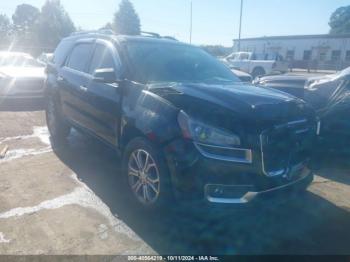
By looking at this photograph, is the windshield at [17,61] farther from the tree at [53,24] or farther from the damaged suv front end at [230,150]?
the tree at [53,24]

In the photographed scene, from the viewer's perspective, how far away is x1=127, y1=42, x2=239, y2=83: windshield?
13.1 feet

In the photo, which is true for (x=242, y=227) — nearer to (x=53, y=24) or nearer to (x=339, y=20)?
(x=53, y=24)

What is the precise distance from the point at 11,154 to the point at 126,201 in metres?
2.63

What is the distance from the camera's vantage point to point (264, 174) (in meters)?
2.94

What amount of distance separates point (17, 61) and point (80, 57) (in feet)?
21.1

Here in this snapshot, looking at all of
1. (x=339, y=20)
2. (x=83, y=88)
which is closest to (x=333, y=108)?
(x=83, y=88)

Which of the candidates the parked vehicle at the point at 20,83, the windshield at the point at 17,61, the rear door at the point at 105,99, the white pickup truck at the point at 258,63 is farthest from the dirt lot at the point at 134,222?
the white pickup truck at the point at 258,63

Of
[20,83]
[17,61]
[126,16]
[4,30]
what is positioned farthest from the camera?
[126,16]

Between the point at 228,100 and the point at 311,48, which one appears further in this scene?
the point at 311,48

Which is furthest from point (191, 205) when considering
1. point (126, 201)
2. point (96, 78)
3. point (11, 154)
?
point (11, 154)

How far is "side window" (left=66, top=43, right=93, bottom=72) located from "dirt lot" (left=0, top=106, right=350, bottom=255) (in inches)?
64.1

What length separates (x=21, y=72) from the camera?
9414mm

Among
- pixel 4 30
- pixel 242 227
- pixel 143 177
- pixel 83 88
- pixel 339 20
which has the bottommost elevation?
pixel 242 227

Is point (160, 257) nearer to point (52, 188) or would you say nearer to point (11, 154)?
point (52, 188)
